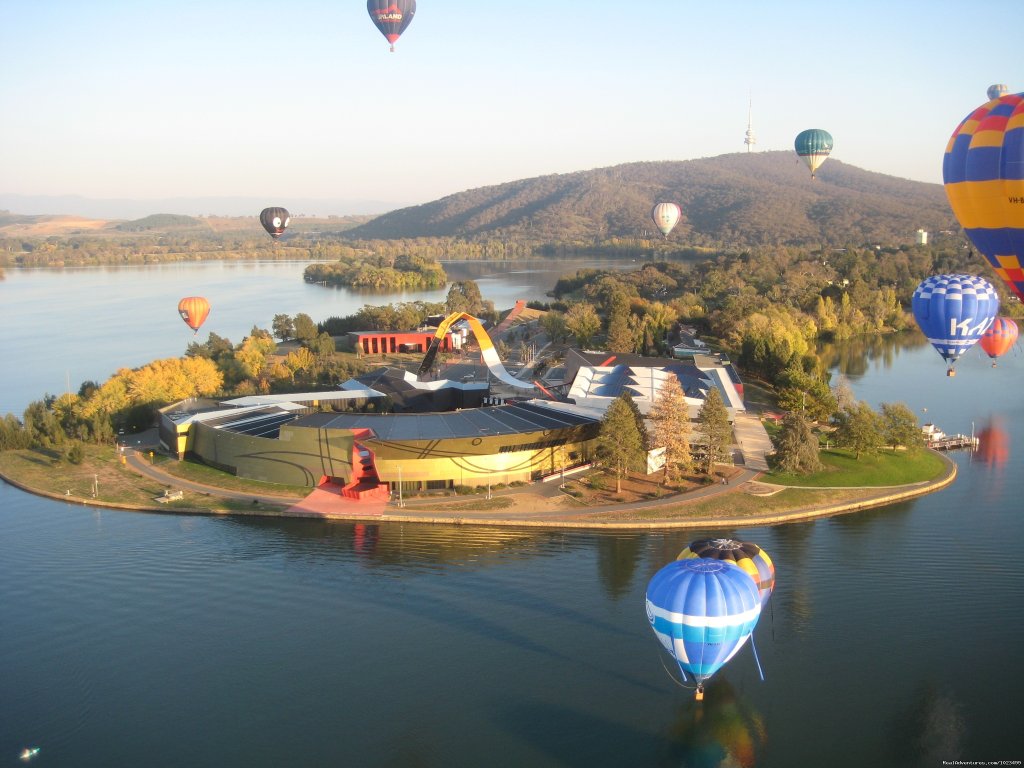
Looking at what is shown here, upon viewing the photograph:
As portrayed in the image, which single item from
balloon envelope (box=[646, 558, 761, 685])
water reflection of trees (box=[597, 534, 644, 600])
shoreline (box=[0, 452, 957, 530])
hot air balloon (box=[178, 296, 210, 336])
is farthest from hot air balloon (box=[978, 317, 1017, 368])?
hot air balloon (box=[178, 296, 210, 336])

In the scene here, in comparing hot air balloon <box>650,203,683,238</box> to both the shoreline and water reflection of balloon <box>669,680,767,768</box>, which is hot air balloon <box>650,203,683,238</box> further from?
water reflection of balloon <box>669,680,767,768</box>

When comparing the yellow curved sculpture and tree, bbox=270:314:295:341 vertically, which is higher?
the yellow curved sculpture

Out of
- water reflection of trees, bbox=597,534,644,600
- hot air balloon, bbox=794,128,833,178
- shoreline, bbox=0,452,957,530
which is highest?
hot air balloon, bbox=794,128,833,178

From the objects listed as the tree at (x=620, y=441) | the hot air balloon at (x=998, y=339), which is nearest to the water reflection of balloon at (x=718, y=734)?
the tree at (x=620, y=441)

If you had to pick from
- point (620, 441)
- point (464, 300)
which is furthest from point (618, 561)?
point (464, 300)

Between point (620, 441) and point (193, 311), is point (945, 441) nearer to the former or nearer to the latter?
point (620, 441)

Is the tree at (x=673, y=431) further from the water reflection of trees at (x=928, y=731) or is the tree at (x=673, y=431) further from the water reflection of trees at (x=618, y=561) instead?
the water reflection of trees at (x=928, y=731)
